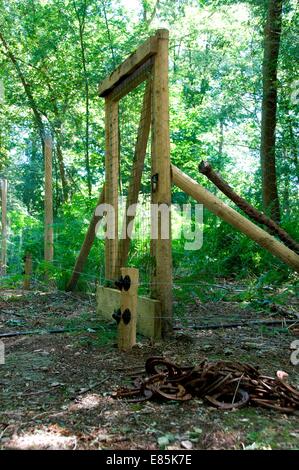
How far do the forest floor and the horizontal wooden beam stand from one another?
2.33 m

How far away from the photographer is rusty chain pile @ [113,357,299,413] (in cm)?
261

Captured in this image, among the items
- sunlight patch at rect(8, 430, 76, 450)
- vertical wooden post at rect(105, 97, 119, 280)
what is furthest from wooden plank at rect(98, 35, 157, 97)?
sunlight patch at rect(8, 430, 76, 450)

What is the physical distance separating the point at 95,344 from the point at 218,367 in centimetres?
145

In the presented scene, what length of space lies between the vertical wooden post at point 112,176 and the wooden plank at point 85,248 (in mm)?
172

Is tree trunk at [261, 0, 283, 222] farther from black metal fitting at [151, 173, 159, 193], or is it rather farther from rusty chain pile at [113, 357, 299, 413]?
rusty chain pile at [113, 357, 299, 413]

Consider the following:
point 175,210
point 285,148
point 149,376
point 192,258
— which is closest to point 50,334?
point 149,376

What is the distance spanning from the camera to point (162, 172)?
4176mm

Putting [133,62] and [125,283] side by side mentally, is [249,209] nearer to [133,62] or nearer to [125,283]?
[125,283]

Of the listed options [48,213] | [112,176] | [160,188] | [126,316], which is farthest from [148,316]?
[48,213]

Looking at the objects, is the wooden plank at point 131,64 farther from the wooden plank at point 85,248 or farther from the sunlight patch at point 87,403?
the sunlight patch at point 87,403

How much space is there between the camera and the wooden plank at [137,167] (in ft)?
14.6

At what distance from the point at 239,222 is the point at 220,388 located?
1611 mm

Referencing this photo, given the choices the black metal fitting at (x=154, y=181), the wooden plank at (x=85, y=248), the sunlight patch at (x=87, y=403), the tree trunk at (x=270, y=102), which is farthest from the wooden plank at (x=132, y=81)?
the tree trunk at (x=270, y=102)

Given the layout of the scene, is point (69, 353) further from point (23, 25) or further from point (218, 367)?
point (23, 25)
